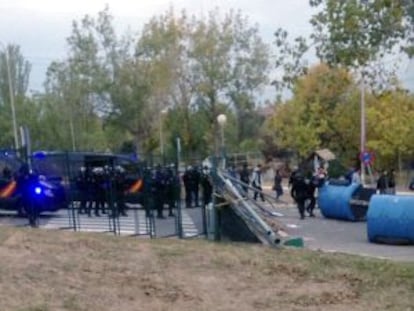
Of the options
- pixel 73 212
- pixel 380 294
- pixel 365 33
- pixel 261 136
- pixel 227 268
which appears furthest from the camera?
pixel 261 136

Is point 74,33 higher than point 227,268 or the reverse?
higher

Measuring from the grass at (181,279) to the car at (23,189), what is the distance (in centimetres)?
768

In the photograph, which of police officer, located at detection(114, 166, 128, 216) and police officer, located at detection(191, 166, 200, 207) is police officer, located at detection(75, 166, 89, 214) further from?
police officer, located at detection(191, 166, 200, 207)

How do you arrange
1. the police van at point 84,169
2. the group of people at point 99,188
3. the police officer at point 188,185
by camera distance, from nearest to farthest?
the group of people at point 99,188, the police van at point 84,169, the police officer at point 188,185

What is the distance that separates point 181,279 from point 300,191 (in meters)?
18.1

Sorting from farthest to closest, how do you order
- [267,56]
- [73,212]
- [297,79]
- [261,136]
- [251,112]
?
[261,136] → [251,112] → [267,56] → [73,212] → [297,79]

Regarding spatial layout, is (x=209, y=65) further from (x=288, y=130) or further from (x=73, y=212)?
(x=73, y=212)

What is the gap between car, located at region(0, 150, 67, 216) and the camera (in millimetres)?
21453

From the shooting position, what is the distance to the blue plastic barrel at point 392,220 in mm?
19844

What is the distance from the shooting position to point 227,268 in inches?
465

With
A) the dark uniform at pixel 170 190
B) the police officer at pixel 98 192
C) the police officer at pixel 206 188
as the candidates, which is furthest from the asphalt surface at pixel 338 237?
the police officer at pixel 98 192

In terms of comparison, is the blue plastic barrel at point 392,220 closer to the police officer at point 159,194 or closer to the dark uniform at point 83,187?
the police officer at point 159,194

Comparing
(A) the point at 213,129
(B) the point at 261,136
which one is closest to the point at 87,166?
(A) the point at 213,129

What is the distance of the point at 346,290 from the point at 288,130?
54889 millimetres
